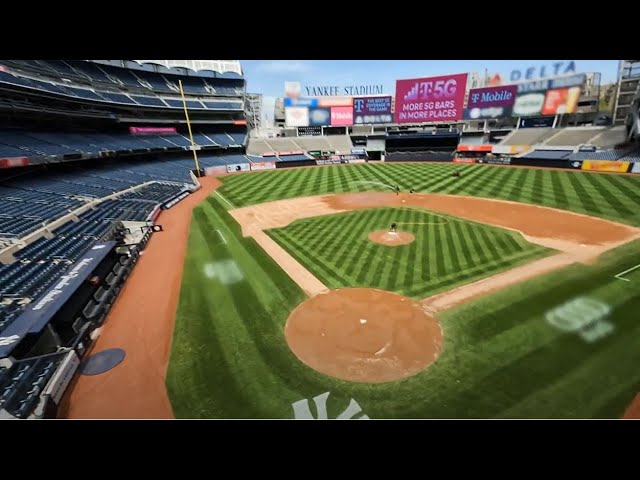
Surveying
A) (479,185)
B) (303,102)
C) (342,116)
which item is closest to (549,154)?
(479,185)

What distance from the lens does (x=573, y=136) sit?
50.7 meters

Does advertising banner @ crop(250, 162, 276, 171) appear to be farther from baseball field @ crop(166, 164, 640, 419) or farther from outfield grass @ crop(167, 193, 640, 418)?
outfield grass @ crop(167, 193, 640, 418)

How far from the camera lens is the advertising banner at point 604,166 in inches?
1467

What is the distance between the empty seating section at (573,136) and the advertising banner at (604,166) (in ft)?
35.2

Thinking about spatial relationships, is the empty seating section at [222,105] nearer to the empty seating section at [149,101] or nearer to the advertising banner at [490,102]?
the empty seating section at [149,101]

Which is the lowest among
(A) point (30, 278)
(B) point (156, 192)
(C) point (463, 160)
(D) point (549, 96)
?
(C) point (463, 160)

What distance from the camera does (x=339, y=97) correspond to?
235 ft

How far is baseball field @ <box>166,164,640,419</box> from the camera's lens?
352 inches

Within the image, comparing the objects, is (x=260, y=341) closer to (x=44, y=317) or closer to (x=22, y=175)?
(x=44, y=317)

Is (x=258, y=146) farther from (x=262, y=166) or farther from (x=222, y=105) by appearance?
(x=262, y=166)

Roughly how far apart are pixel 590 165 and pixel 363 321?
44.3 metres

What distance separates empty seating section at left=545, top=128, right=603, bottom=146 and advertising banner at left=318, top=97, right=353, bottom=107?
38803 millimetres

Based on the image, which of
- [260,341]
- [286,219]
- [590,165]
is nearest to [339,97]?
[590,165]

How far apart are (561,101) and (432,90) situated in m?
21.4
